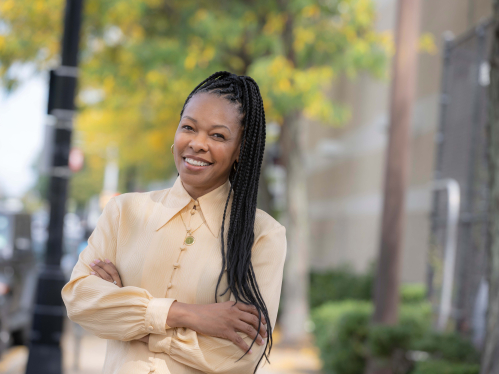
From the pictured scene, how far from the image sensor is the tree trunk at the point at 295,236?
40.4 feet

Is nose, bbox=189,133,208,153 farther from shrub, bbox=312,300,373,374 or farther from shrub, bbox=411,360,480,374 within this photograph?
shrub, bbox=312,300,373,374

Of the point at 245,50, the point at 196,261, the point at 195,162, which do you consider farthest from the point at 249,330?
the point at 245,50

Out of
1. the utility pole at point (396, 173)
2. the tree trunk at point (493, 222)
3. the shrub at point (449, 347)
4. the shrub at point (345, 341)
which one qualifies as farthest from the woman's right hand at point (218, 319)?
the shrub at point (345, 341)

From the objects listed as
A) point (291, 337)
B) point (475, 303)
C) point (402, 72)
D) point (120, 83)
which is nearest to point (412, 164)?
point (291, 337)

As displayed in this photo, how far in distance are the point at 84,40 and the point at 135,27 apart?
96 cm

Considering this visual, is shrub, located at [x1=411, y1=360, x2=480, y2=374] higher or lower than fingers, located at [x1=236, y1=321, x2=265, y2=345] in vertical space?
lower

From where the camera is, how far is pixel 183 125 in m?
2.21

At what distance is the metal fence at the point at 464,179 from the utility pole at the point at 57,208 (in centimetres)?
383

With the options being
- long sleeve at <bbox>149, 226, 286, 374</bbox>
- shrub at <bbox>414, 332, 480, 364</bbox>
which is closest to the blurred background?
shrub at <bbox>414, 332, 480, 364</bbox>

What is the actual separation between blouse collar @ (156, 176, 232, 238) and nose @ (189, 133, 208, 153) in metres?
0.19

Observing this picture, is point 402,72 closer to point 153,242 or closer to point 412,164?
point 412,164

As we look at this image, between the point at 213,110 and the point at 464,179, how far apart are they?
5.60m

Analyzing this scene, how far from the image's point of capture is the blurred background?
273 inches

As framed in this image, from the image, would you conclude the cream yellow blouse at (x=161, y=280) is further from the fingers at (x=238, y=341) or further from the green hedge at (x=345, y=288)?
the green hedge at (x=345, y=288)
